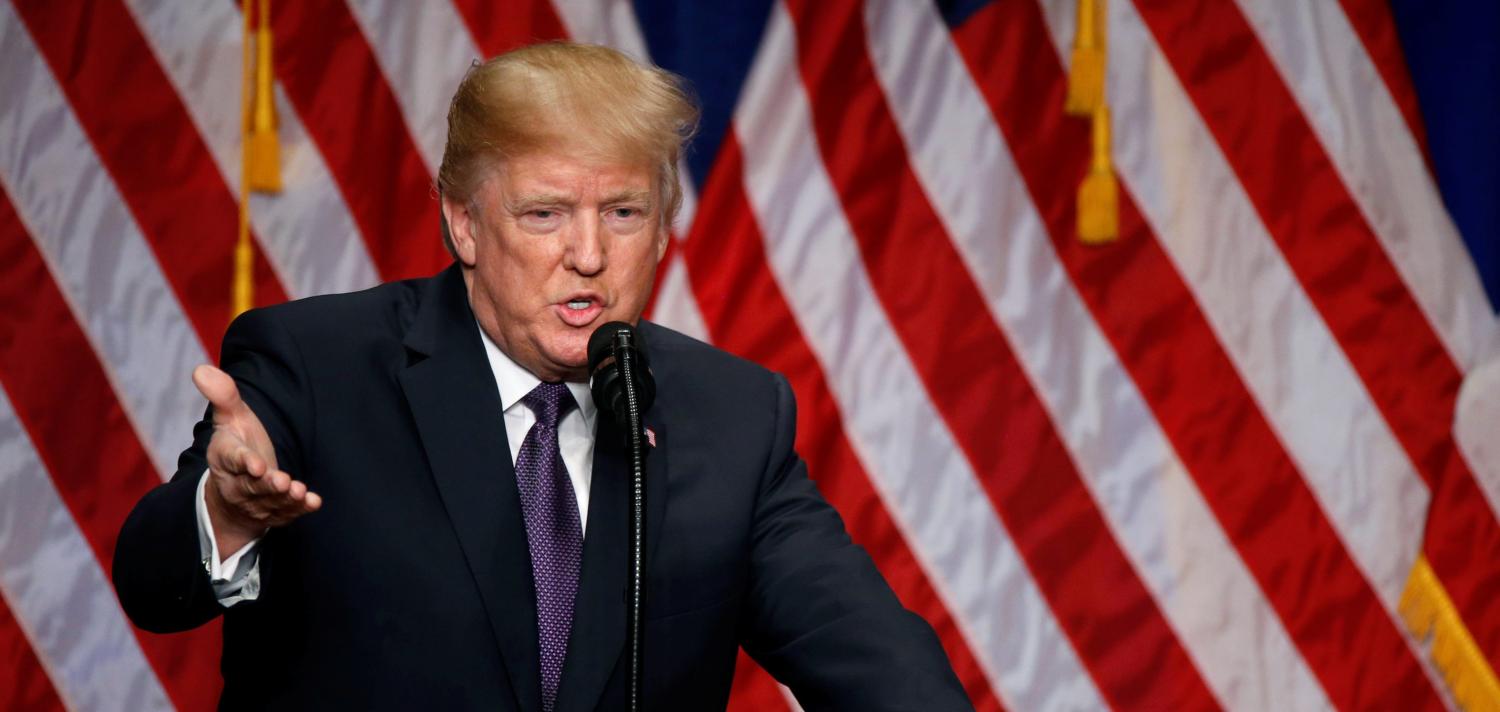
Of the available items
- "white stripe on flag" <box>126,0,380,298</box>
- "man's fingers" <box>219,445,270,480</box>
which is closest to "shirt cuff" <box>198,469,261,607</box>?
"man's fingers" <box>219,445,270,480</box>

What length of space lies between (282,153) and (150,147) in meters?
0.23

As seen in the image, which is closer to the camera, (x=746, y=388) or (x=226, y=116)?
(x=746, y=388)

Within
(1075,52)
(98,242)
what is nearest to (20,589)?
(98,242)

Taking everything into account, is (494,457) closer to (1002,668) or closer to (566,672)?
(566,672)

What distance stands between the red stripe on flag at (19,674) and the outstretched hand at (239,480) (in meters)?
1.72

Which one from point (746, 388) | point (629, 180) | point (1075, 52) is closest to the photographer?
point (629, 180)

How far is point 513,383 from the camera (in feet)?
5.57

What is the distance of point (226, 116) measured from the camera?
291 centimetres

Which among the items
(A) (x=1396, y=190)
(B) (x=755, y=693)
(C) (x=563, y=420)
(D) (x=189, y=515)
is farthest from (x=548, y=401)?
(A) (x=1396, y=190)

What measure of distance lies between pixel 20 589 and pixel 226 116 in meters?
0.91

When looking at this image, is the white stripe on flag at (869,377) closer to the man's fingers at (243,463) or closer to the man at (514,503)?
the man at (514,503)

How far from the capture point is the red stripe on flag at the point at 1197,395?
3.03 m

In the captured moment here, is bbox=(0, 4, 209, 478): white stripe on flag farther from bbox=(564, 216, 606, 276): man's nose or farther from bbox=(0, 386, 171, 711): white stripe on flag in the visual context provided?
bbox=(564, 216, 606, 276): man's nose

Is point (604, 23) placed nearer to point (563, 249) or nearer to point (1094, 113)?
point (1094, 113)
